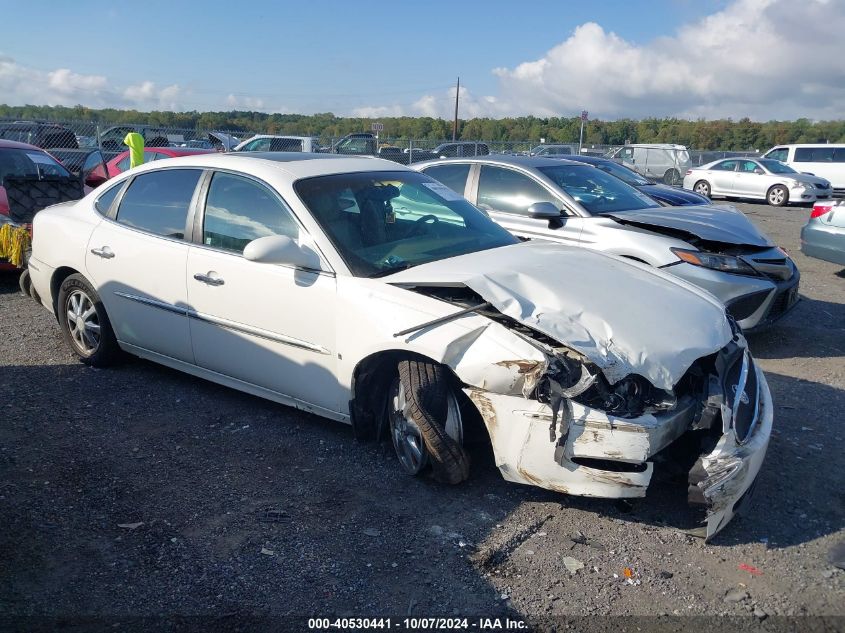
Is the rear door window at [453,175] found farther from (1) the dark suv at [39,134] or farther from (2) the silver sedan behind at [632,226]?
(1) the dark suv at [39,134]

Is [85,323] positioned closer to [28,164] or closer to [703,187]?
[28,164]

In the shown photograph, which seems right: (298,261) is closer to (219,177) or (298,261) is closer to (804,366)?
(219,177)

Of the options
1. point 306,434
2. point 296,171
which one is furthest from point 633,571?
point 296,171

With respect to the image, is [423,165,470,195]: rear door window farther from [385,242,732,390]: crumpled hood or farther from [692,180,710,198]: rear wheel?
[692,180,710,198]: rear wheel

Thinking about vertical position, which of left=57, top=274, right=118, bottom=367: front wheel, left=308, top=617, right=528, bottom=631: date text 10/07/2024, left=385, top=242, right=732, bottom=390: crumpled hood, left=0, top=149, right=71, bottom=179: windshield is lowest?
left=308, top=617, right=528, bottom=631: date text 10/07/2024

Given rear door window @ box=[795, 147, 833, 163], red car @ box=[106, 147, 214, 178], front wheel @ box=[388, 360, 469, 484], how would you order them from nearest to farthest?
front wheel @ box=[388, 360, 469, 484] → red car @ box=[106, 147, 214, 178] → rear door window @ box=[795, 147, 833, 163]

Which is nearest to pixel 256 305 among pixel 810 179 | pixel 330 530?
pixel 330 530

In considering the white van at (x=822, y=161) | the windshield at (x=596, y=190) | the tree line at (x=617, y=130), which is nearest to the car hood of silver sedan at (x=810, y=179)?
Answer: the white van at (x=822, y=161)

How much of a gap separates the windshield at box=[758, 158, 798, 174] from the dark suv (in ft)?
64.4

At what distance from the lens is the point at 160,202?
5.05 m

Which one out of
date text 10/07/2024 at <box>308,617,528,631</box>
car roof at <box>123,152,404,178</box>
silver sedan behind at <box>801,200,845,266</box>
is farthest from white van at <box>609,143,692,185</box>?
date text 10/07/2024 at <box>308,617,528,631</box>

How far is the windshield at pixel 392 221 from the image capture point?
4199 millimetres

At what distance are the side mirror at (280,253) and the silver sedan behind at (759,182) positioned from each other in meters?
19.9

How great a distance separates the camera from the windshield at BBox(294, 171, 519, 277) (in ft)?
13.8
